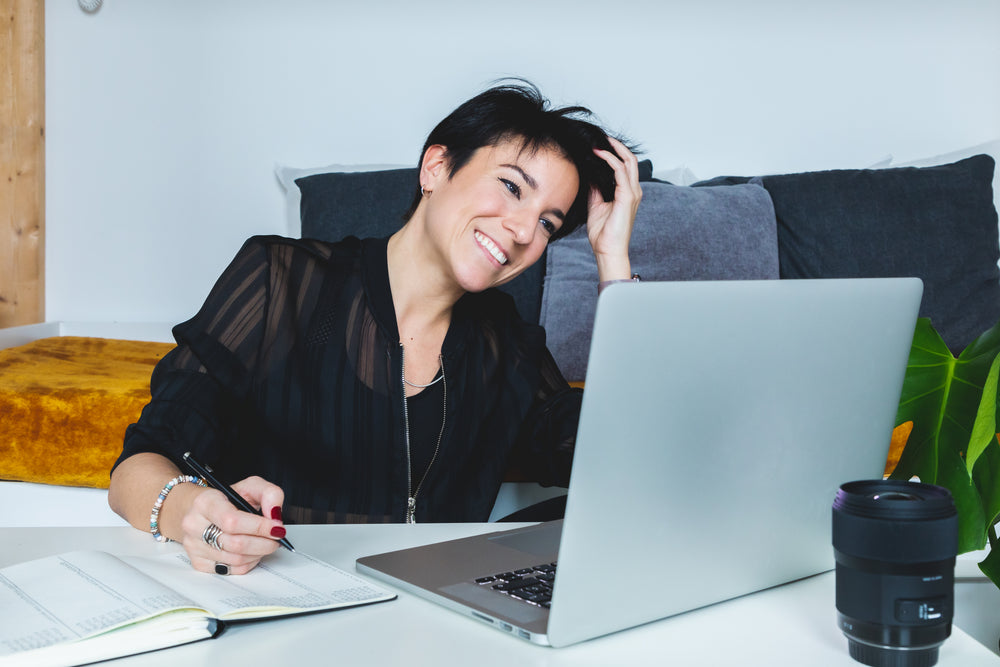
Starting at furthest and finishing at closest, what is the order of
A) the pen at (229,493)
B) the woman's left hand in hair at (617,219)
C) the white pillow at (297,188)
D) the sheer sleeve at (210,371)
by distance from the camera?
the white pillow at (297,188)
the woman's left hand in hair at (617,219)
the sheer sleeve at (210,371)
the pen at (229,493)

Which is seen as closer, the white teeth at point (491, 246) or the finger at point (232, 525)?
the finger at point (232, 525)

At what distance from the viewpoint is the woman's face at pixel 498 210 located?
1.29m

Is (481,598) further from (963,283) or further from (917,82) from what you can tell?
(917,82)

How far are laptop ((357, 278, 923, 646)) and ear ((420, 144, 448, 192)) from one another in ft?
2.42

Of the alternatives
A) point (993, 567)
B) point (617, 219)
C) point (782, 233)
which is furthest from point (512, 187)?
point (782, 233)

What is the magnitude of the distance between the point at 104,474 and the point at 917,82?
264cm

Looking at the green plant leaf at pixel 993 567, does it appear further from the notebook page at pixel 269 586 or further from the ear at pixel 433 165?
the ear at pixel 433 165

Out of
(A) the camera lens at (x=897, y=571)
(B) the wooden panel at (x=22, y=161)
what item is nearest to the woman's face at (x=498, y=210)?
(A) the camera lens at (x=897, y=571)

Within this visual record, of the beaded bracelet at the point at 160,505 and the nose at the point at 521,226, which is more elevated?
the nose at the point at 521,226

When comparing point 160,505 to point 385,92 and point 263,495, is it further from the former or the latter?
point 385,92

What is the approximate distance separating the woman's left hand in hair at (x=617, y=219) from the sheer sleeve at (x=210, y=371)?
21.9 inches

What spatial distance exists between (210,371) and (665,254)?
136cm

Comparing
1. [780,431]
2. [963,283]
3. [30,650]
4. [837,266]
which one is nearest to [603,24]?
[837,266]

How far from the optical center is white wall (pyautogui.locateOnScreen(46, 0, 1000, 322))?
2.86 m
